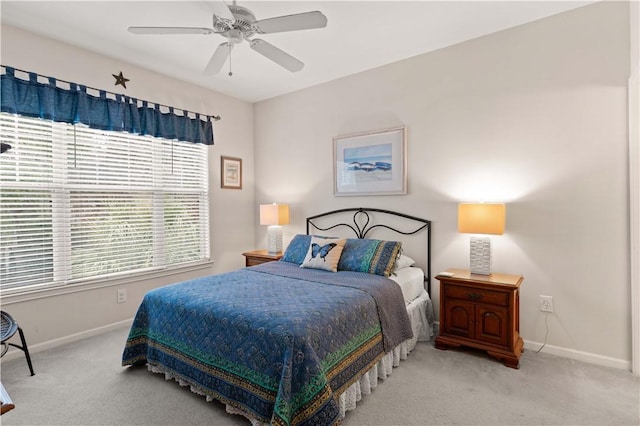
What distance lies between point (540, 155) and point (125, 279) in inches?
163

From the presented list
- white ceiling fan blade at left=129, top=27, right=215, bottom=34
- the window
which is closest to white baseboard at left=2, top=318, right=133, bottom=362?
the window

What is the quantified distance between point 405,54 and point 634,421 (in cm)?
328

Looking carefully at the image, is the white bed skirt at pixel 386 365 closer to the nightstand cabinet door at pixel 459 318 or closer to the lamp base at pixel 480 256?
the nightstand cabinet door at pixel 459 318

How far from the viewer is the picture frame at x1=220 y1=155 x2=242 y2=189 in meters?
4.47

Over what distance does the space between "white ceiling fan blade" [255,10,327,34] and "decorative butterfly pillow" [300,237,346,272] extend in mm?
1895

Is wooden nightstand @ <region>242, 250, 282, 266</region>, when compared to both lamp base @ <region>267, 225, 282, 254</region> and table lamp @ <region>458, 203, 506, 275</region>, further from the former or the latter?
table lamp @ <region>458, 203, 506, 275</region>

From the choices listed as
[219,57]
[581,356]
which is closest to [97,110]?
[219,57]

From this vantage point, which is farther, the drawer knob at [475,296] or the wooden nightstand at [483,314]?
the drawer knob at [475,296]

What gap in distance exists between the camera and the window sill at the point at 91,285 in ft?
9.18

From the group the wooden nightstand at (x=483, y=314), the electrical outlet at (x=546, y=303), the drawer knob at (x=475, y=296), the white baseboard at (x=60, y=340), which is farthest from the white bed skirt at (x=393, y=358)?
the white baseboard at (x=60, y=340)

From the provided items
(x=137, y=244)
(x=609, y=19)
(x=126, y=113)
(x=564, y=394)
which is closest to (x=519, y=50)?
(x=609, y=19)

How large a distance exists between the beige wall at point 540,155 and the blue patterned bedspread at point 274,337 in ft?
3.90

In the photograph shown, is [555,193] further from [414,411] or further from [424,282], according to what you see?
[414,411]

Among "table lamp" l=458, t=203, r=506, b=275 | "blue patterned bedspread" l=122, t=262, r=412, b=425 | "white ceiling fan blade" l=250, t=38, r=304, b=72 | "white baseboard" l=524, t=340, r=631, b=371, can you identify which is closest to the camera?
"blue patterned bedspread" l=122, t=262, r=412, b=425
